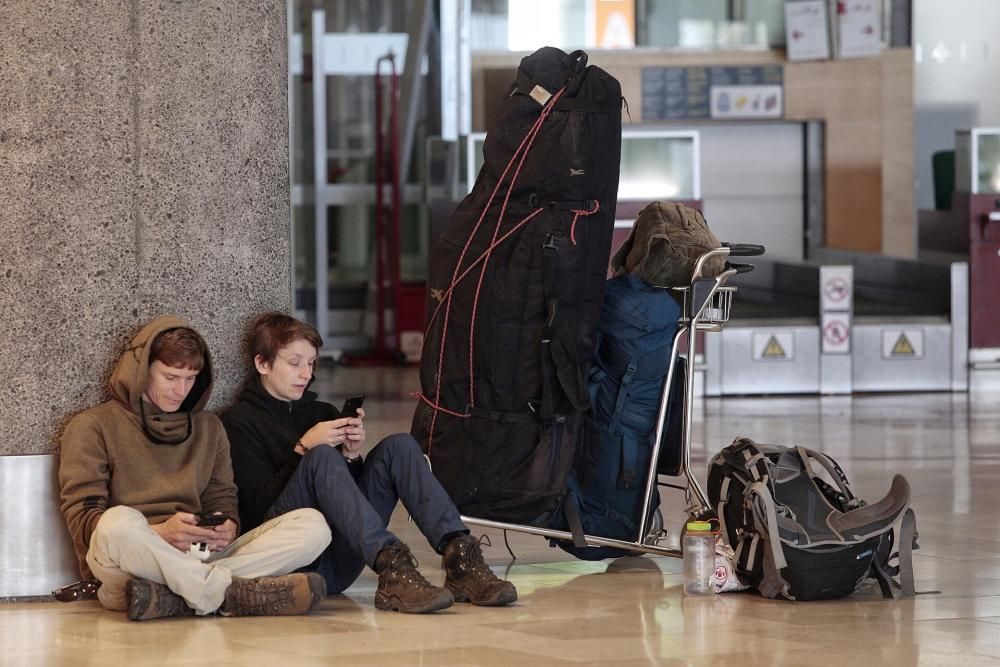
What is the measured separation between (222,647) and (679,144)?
26.1 feet

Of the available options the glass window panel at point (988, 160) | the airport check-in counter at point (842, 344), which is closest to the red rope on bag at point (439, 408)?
the airport check-in counter at point (842, 344)

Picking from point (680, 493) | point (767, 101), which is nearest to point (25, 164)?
point (680, 493)

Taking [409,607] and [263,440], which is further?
[263,440]

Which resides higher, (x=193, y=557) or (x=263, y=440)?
(x=263, y=440)

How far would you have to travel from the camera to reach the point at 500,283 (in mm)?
4664

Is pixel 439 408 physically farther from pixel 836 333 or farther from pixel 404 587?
pixel 836 333

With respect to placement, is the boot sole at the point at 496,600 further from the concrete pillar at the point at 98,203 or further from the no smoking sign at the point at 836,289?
the no smoking sign at the point at 836,289

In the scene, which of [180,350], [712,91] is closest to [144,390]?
[180,350]

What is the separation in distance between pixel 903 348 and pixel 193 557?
809 cm

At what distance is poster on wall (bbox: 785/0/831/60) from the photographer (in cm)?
1484

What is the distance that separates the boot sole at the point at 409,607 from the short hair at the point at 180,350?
0.75 meters

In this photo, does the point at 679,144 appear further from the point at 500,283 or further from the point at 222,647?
the point at 222,647

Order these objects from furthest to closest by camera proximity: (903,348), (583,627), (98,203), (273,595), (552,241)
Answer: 1. (903,348)
2. (552,241)
3. (98,203)
4. (273,595)
5. (583,627)

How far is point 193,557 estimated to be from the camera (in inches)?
162
